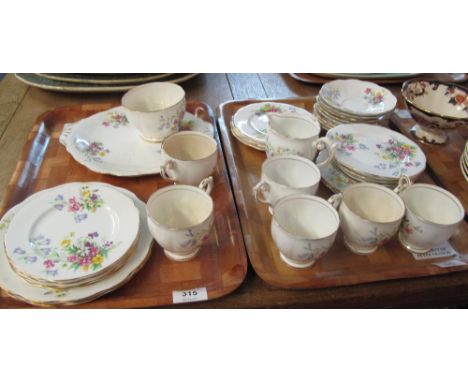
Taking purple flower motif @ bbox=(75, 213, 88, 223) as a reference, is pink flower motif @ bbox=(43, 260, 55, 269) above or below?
above

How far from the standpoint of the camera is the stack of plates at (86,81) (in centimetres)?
110

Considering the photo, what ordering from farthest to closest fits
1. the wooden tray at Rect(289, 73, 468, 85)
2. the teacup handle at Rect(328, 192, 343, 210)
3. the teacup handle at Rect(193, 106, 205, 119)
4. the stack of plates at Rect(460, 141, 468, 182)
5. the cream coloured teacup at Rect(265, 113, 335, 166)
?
the wooden tray at Rect(289, 73, 468, 85) → the teacup handle at Rect(193, 106, 205, 119) → the stack of plates at Rect(460, 141, 468, 182) → the cream coloured teacup at Rect(265, 113, 335, 166) → the teacup handle at Rect(328, 192, 343, 210)

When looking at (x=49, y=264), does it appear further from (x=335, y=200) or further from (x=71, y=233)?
(x=335, y=200)

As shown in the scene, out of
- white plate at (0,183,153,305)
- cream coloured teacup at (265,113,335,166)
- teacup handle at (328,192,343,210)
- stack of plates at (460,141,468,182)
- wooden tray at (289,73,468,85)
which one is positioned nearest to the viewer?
white plate at (0,183,153,305)

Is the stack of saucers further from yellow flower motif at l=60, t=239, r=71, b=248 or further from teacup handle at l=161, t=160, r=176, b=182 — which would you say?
yellow flower motif at l=60, t=239, r=71, b=248

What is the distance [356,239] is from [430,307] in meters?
0.21

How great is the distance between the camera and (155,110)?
0.92 m

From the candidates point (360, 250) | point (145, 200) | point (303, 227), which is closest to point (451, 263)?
point (360, 250)

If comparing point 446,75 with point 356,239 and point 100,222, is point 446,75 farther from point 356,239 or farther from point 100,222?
point 100,222

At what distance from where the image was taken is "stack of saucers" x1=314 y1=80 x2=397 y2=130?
99 centimetres

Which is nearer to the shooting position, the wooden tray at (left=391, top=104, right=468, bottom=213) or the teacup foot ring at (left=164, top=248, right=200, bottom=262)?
the teacup foot ring at (left=164, top=248, right=200, bottom=262)

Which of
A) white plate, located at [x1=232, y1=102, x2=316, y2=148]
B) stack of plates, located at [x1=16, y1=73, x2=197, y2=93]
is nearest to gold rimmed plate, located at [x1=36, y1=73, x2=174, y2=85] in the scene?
stack of plates, located at [x1=16, y1=73, x2=197, y2=93]

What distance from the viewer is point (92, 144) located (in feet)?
3.02

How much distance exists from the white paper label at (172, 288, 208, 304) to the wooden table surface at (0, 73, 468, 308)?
1 centimetres
